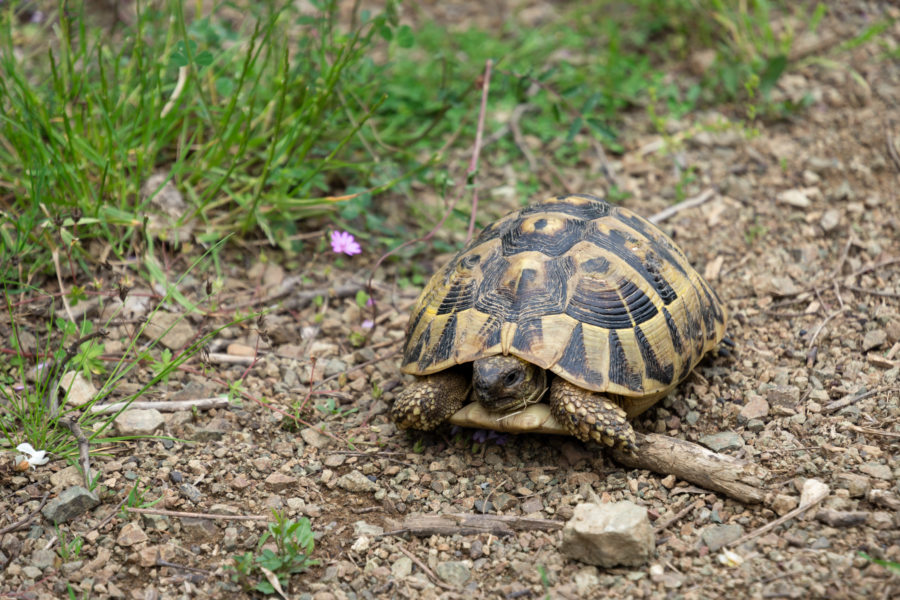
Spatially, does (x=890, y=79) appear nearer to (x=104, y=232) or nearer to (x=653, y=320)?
(x=653, y=320)

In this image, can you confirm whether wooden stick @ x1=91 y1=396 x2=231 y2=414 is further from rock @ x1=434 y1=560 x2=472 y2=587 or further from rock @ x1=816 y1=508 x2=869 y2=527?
rock @ x1=816 y1=508 x2=869 y2=527

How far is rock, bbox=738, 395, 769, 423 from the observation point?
2.92 meters

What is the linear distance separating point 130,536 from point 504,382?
4.15ft

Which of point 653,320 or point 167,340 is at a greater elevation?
point 653,320

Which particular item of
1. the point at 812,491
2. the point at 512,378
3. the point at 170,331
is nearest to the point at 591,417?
the point at 512,378

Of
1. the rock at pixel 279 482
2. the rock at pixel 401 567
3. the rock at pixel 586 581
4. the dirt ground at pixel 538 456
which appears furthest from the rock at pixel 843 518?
the rock at pixel 279 482

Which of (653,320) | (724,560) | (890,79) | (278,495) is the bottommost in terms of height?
Result: (278,495)

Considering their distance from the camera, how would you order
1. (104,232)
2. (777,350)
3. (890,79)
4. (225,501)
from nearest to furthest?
(225,501), (777,350), (104,232), (890,79)

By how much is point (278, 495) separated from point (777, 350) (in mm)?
2051

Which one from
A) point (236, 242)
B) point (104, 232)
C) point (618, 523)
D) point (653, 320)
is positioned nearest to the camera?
point (618, 523)

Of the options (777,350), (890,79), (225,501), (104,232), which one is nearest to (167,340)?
(104,232)

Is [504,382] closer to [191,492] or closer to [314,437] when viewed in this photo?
[314,437]

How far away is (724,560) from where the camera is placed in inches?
91.6

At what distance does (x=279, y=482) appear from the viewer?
2.76 meters
